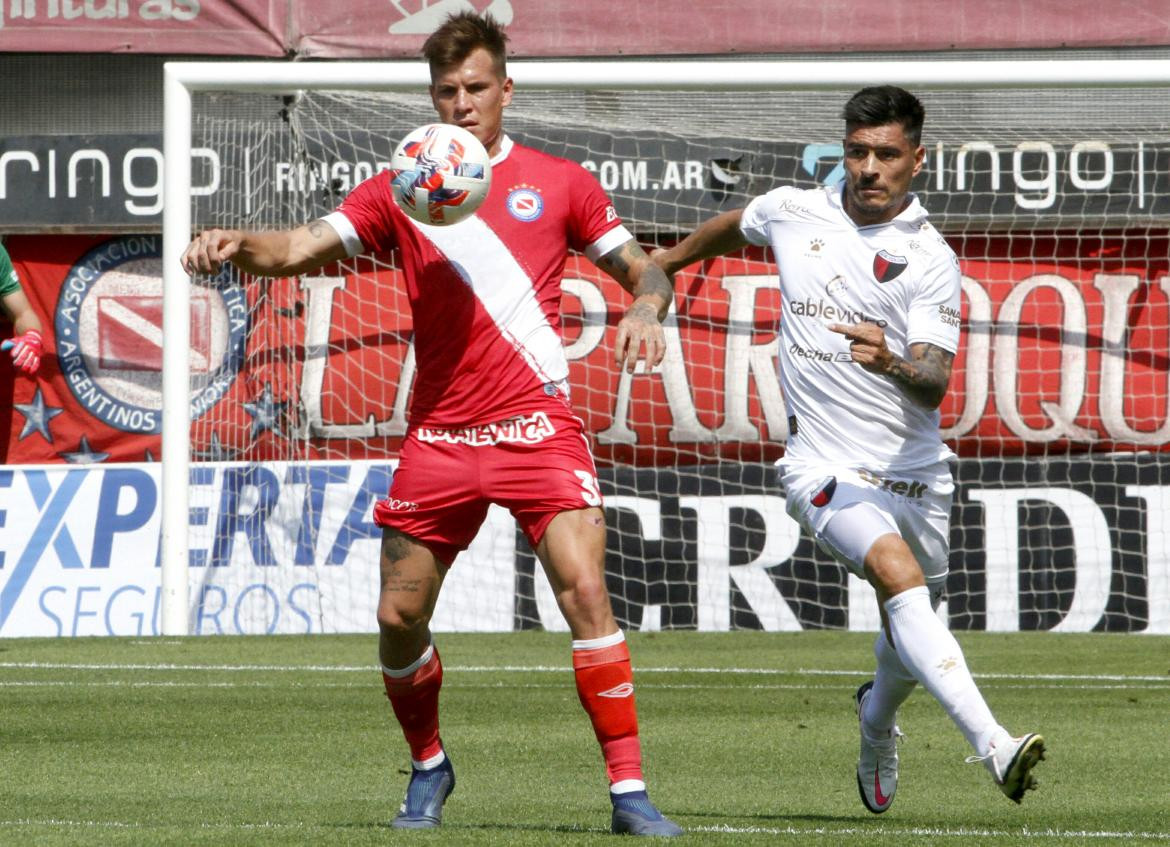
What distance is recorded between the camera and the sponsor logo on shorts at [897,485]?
5355mm

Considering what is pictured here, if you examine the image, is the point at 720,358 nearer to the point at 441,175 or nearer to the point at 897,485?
the point at 897,485

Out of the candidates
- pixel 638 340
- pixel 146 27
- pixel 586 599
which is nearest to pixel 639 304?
pixel 638 340

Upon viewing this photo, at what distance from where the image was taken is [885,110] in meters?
5.36

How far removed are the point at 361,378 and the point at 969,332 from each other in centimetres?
397

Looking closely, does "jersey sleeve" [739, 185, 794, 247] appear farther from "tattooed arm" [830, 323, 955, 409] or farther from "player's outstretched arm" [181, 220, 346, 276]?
"player's outstretched arm" [181, 220, 346, 276]

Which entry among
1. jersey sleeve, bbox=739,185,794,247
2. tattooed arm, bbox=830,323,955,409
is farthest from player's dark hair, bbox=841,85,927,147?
tattooed arm, bbox=830,323,955,409

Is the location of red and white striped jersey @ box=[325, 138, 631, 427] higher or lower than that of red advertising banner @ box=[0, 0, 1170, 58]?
lower

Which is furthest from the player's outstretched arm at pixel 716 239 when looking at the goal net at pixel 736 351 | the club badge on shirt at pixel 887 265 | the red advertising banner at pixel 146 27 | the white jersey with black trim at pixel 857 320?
the red advertising banner at pixel 146 27

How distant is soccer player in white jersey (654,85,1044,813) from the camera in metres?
5.27

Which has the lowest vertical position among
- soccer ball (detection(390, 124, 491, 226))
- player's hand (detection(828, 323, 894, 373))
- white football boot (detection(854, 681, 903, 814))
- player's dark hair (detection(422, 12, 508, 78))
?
white football boot (detection(854, 681, 903, 814))

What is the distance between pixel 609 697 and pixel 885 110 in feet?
6.21

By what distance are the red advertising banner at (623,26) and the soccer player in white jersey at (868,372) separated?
22.9 feet

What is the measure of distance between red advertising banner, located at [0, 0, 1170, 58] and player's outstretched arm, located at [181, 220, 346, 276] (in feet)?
24.5

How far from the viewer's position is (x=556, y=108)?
12.2m
